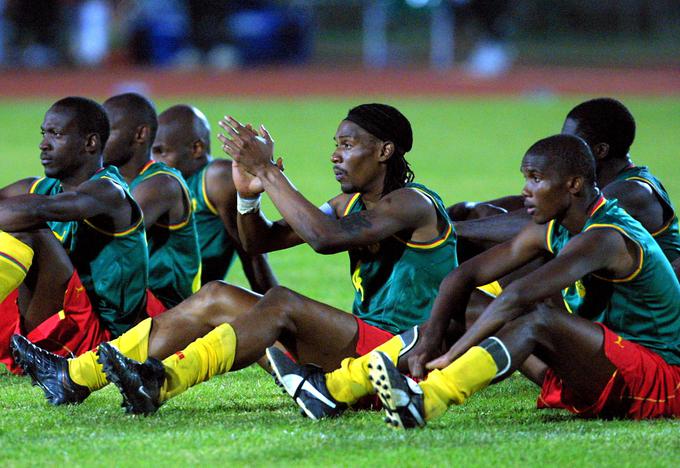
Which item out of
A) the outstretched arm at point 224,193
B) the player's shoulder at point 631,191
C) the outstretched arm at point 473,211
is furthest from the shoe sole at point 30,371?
the player's shoulder at point 631,191

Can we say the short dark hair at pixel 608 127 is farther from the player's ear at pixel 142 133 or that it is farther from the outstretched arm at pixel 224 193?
the player's ear at pixel 142 133

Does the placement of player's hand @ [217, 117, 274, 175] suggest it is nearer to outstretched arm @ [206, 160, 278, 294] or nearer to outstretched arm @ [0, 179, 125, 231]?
outstretched arm @ [0, 179, 125, 231]

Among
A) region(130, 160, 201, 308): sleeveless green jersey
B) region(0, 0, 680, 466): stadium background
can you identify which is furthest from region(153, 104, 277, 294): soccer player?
region(0, 0, 680, 466): stadium background

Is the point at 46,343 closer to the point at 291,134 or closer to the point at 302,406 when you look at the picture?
the point at 302,406

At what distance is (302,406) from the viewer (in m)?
5.55

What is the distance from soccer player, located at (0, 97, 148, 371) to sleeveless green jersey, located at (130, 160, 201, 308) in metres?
0.53

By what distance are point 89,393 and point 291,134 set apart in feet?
55.1

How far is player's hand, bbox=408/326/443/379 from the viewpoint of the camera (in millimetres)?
5504

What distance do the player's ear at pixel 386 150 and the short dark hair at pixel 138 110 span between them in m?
2.06

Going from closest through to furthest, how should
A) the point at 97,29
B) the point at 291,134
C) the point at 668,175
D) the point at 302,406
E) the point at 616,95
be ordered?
the point at 302,406
the point at 668,175
the point at 291,134
the point at 616,95
the point at 97,29

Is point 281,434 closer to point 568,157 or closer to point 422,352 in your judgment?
point 422,352

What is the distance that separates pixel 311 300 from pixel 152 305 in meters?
1.65

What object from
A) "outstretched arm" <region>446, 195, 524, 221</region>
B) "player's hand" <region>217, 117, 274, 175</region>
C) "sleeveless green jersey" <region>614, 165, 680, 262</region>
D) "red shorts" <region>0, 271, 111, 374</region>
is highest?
"player's hand" <region>217, 117, 274, 175</region>

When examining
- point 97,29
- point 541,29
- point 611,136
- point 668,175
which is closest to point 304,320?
point 611,136
